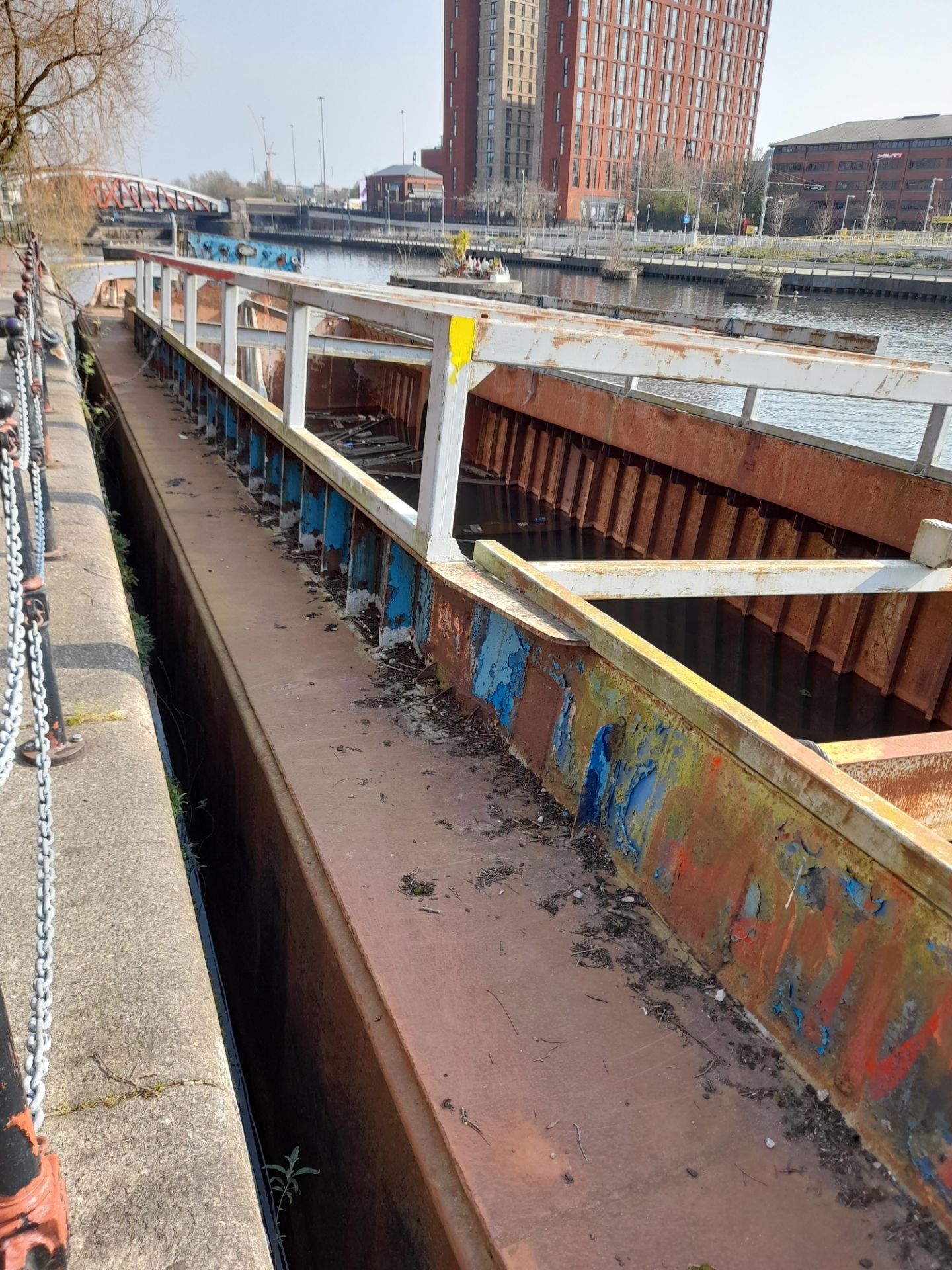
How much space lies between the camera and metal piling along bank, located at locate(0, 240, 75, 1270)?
1380 millimetres

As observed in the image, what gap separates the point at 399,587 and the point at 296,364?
6.53 ft

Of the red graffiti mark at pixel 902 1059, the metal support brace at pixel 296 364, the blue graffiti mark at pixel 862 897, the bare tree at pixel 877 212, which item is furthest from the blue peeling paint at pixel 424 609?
the bare tree at pixel 877 212

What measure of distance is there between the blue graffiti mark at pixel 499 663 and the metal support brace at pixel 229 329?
4905 millimetres

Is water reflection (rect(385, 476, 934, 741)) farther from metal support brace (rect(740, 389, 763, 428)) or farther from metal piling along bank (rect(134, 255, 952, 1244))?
metal piling along bank (rect(134, 255, 952, 1244))

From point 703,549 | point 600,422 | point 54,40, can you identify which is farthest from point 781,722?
point 54,40

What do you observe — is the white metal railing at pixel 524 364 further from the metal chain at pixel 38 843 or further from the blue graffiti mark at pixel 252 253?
the blue graffiti mark at pixel 252 253

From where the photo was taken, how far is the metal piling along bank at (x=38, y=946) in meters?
1.38

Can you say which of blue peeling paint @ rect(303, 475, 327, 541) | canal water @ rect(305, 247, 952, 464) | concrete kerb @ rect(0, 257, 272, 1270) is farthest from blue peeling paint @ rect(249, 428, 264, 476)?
concrete kerb @ rect(0, 257, 272, 1270)

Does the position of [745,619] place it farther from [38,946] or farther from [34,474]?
[38,946]

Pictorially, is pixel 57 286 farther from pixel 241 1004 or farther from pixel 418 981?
pixel 418 981

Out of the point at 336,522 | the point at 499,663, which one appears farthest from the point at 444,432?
the point at 336,522

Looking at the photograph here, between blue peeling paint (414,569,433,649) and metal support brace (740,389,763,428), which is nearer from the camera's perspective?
blue peeling paint (414,569,433,649)

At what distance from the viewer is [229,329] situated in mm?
7707

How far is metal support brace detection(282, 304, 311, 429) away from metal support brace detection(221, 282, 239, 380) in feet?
6.60
